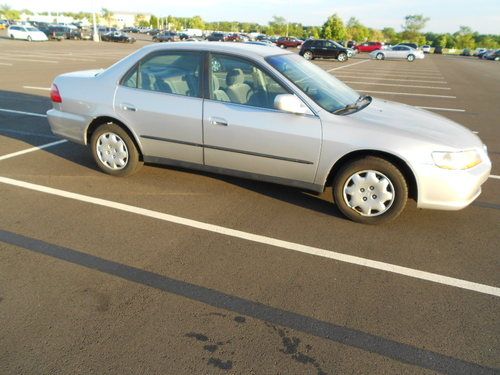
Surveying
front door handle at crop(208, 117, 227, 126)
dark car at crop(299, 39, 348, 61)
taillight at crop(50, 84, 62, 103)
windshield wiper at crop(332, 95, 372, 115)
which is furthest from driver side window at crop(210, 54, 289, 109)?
dark car at crop(299, 39, 348, 61)

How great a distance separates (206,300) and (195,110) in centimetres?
216

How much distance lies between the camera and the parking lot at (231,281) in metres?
2.33

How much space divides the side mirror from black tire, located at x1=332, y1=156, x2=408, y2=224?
701 millimetres

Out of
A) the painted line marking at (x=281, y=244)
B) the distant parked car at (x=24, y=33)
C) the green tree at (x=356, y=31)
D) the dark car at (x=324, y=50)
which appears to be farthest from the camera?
the green tree at (x=356, y=31)

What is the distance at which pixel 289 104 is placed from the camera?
3727 millimetres

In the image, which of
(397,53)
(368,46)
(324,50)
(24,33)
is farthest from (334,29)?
(24,33)

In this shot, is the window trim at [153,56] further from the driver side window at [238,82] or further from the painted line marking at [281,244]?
the painted line marking at [281,244]

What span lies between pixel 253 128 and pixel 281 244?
121 centimetres

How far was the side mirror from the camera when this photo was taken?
3.72m

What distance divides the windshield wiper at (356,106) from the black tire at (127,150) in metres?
2.40

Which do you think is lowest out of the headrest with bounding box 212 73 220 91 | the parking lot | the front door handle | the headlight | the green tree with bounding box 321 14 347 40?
the parking lot

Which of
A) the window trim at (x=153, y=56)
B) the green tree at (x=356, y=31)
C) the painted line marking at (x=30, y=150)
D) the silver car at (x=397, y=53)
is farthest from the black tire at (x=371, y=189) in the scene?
the green tree at (x=356, y=31)

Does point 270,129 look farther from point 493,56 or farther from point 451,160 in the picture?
point 493,56

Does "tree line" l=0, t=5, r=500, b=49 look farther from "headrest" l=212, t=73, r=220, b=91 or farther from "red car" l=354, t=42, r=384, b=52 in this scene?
"headrest" l=212, t=73, r=220, b=91
